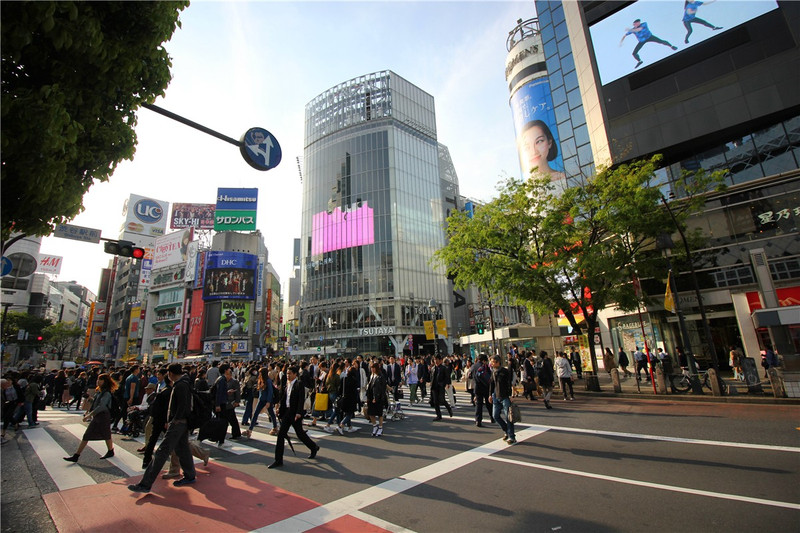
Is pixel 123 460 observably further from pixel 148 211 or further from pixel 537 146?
pixel 148 211

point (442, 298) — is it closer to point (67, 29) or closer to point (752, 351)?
point (752, 351)

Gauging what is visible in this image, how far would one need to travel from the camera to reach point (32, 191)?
397cm

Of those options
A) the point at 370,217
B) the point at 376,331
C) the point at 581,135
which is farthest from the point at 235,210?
the point at 581,135

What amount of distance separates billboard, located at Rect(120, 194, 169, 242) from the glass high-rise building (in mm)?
38587

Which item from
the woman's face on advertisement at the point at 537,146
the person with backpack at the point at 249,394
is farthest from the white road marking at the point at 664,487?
the woman's face on advertisement at the point at 537,146

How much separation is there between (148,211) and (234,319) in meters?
39.5

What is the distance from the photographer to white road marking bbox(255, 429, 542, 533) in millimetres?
4305

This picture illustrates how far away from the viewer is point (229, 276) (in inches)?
2372

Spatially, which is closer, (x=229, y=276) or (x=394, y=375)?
(x=394, y=375)

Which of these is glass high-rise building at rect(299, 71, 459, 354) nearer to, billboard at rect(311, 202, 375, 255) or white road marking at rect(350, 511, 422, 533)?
billboard at rect(311, 202, 375, 255)

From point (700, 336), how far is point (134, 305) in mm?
89421

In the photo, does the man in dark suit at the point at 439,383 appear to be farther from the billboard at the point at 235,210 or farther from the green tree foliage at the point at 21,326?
the billboard at the point at 235,210

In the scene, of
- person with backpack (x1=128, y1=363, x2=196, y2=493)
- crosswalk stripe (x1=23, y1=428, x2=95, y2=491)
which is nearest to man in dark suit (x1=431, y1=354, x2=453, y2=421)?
person with backpack (x1=128, y1=363, x2=196, y2=493)

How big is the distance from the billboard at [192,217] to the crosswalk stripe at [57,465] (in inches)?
2853
